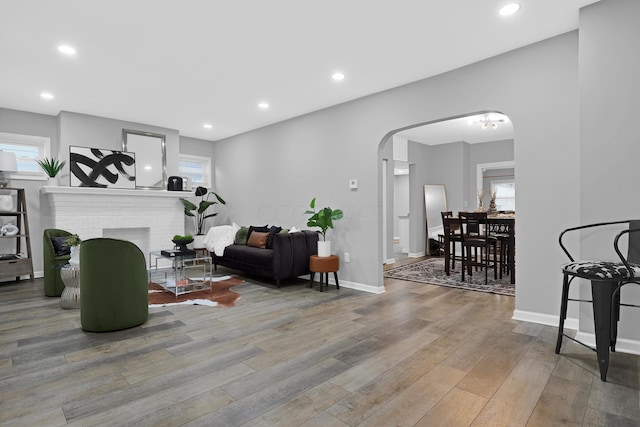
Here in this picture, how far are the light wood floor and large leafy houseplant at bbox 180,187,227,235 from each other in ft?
10.6

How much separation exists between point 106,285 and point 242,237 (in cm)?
291

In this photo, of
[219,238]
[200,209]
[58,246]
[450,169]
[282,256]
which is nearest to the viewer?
[58,246]

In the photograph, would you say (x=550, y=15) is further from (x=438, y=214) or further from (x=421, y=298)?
(x=438, y=214)

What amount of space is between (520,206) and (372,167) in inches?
70.8

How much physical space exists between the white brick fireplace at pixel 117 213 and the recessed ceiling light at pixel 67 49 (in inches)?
97.8

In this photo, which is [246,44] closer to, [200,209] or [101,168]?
[101,168]

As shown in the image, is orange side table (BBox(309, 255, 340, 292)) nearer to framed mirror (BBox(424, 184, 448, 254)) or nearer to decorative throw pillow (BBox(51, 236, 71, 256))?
decorative throw pillow (BBox(51, 236, 71, 256))

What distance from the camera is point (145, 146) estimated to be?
19.9ft

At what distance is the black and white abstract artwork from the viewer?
532 cm

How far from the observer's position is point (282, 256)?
454 cm

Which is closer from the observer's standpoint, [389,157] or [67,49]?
[67,49]

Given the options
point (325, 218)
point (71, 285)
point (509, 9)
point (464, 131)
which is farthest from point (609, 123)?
point (71, 285)

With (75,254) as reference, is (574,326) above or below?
below

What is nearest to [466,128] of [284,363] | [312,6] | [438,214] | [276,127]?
[438,214]
